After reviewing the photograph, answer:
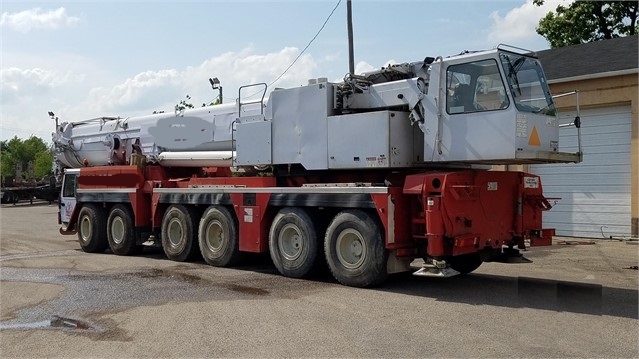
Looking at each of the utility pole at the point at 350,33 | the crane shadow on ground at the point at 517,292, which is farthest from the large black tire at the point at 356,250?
the utility pole at the point at 350,33

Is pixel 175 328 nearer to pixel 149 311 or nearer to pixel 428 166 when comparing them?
pixel 149 311

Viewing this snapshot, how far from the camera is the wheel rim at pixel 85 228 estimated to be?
16.5 meters

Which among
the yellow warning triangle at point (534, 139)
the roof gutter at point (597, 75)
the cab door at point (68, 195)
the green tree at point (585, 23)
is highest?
the green tree at point (585, 23)

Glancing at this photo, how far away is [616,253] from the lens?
46.8 feet

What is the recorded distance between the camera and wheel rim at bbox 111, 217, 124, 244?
1558 centimetres

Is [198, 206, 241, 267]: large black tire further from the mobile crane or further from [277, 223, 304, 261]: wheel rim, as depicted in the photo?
[277, 223, 304, 261]: wheel rim

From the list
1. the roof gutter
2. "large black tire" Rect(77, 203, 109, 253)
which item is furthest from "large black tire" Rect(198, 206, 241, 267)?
the roof gutter

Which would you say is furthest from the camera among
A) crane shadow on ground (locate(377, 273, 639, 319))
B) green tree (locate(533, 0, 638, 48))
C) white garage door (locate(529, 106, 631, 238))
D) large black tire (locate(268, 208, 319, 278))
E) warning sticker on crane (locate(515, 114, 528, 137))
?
green tree (locate(533, 0, 638, 48))

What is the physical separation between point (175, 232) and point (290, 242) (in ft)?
12.4

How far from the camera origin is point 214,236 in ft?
43.1

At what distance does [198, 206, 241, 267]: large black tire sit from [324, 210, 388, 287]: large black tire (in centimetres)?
269

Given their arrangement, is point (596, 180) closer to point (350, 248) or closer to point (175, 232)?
point (350, 248)

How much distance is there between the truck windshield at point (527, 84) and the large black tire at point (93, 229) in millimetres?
11086

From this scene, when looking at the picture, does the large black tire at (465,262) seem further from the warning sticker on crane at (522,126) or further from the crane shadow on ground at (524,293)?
the warning sticker on crane at (522,126)
